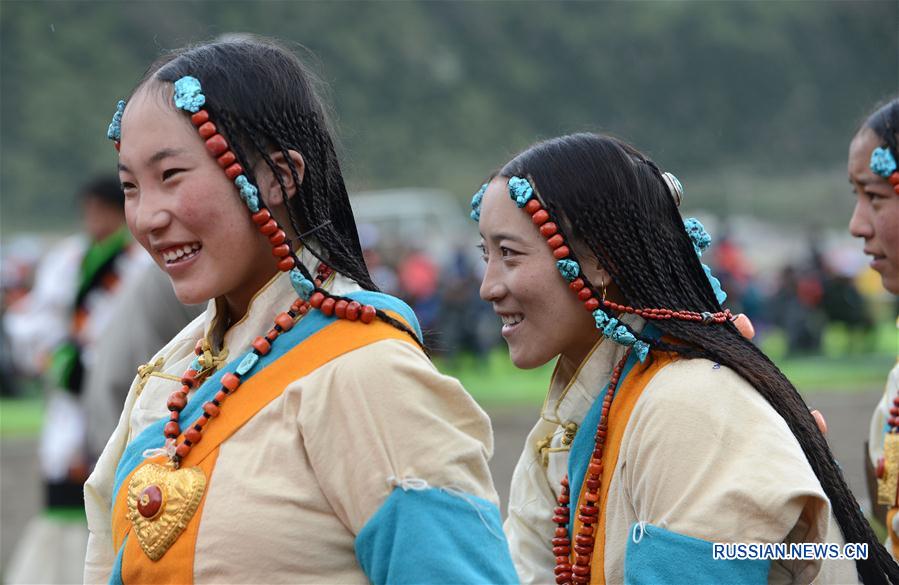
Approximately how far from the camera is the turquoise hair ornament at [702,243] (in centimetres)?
303

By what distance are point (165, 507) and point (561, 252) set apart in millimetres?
1131

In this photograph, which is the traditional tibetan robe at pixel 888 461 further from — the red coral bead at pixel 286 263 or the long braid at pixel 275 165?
the red coral bead at pixel 286 263

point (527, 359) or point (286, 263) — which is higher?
point (286, 263)

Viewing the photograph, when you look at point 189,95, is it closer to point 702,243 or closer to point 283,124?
point 283,124

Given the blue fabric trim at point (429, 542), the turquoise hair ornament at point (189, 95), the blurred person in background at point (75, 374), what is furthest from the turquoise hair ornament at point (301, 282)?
the blurred person in background at point (75, 374)

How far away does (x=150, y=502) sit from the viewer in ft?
7.14

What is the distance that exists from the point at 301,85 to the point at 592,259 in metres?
0.89

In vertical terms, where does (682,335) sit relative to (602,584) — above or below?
above

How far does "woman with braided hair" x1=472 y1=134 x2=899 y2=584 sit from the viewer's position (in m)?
2.46

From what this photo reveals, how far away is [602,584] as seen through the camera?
2.72m

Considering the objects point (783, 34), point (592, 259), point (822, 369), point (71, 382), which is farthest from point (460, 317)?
point (783, 34)

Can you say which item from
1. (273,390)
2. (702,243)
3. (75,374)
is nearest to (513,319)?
(702,243)

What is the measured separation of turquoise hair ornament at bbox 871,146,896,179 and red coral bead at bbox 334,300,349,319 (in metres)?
2.04

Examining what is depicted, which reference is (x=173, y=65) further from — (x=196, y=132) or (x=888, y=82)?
(x=888, y=82)
